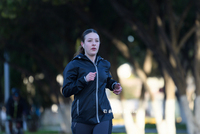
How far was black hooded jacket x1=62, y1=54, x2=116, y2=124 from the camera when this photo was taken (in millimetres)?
4715

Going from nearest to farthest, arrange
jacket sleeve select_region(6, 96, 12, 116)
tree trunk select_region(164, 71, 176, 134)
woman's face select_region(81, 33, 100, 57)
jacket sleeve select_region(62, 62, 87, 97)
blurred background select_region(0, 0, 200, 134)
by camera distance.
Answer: jacket sleeve select_region(62, 62, 87, 97) → woman's face select_region(81, 33, 100, 57) → jacket sleeve select_region(6, 96, 12, 116) → blurred background select_region(0, 0, 200, 134) → tree trunk select_region(164, 71, 176, 134)

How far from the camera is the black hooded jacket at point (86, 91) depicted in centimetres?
471

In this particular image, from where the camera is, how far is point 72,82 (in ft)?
15.6

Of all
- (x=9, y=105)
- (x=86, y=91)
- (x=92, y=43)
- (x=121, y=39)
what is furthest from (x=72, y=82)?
(x=121, y=39)

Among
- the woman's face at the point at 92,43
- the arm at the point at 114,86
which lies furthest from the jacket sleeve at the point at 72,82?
the arm at the point at 114,86

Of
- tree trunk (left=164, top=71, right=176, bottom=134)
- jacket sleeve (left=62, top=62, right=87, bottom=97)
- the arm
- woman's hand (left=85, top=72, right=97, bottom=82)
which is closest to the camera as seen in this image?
woman's hand (left=85, top=72, right=97, bottom=82)

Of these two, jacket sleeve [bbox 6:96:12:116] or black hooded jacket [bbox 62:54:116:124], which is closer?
black hooded jacket [bbox 62:54:116:124]

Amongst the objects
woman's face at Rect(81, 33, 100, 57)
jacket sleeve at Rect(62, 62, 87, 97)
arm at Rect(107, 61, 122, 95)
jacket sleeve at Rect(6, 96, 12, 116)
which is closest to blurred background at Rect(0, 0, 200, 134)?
jacket sleeve at Rect(6, 96, 12, 116)

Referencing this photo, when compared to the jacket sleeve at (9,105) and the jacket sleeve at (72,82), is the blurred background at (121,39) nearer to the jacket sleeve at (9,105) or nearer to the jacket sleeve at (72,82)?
the jacket sleeve at (9,105)

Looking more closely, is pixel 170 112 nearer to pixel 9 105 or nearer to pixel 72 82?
pixel 9 105

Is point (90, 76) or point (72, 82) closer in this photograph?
point (90, 76)

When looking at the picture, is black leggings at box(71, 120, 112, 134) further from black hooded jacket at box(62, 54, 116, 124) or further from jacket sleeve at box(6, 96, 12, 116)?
jacket sleeve at box(6, 96, 12, 116)

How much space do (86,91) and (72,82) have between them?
0.55ft

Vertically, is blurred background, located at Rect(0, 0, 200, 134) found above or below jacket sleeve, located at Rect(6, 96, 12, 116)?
above
